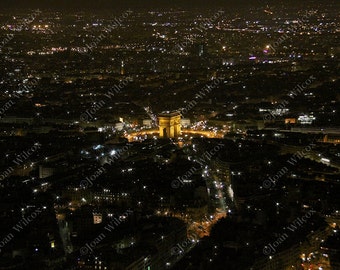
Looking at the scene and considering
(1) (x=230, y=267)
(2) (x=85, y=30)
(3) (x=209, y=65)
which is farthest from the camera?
(2) (x=85, y=30)

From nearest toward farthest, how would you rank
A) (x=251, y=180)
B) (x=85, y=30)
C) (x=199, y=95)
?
1. (x=251, y=180)
2. (x=199, y=95)
3. (x=85, y=30)

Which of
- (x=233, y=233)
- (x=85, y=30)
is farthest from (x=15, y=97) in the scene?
(x=85, y=30)

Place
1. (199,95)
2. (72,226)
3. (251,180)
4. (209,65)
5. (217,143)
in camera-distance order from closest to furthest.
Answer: (72,226) < (251,180) < (217,143) < (199,95) < (209,65)

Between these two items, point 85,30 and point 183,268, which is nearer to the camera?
point 183,268

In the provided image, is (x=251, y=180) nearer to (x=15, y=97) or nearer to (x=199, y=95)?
(x=199, y=95)

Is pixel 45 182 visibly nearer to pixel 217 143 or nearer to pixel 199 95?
pixel 217 143

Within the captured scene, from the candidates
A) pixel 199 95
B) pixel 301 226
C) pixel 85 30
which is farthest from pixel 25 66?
pixel 301 226
